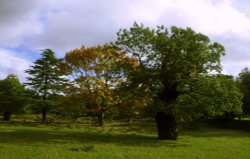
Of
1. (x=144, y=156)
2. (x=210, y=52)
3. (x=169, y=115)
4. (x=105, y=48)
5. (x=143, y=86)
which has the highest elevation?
(x=105, y=48)

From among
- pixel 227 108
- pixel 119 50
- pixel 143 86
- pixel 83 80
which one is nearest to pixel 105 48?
pixel 83 80

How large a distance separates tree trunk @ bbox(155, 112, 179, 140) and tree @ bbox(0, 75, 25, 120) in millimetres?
30883

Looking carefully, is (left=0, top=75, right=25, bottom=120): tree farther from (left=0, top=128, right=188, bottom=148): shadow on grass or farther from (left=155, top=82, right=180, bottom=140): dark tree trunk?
(left=155, top=82, right=180, bottom=140): dark tree trunk

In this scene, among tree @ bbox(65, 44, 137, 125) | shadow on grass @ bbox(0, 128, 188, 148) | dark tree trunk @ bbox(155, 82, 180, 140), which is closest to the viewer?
shadow on grass @ bbox(0, 128, 188, 148)

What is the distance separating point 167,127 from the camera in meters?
31.6

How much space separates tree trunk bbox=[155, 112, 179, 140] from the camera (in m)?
31.5

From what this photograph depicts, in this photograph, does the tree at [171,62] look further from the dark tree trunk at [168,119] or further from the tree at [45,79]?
the tree at [45,79]

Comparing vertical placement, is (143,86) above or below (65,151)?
above

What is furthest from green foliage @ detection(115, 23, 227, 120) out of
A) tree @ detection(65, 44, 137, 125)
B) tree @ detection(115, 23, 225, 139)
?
tree @ detection(65, 44, 137, 125)

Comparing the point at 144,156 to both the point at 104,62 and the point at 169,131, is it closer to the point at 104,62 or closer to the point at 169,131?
the point at 169,131

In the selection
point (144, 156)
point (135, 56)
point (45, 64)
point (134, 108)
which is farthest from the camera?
point (45, 64)

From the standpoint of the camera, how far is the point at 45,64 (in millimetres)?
55812

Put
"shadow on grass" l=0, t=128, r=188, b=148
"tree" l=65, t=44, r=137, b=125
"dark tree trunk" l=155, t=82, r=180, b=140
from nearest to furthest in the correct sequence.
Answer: "shadow on grass" l=0, t=128, r=188, b=148, "dark tree trunk" l=155, t=82, r=180, b=140, "tree" l=65, t=44, r=137, b=125

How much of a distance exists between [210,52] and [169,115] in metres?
6.61
